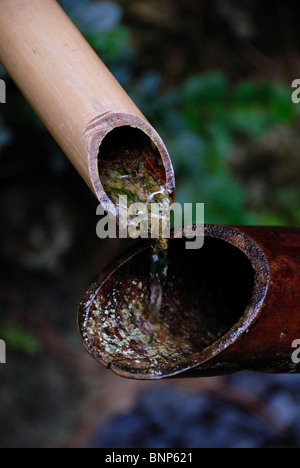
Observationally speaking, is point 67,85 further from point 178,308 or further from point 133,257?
point 178,308

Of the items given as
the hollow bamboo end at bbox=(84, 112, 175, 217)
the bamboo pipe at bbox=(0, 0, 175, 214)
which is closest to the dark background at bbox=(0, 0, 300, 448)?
the bamboo pipe at bbox=(0, 0, 175, 214)

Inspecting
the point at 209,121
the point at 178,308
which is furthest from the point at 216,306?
the point at 209,121

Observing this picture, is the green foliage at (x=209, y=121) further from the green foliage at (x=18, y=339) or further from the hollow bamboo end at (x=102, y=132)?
the green foliage at (x=18, y=339)

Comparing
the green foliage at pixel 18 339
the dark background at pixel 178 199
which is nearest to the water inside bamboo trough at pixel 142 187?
the dark background at pixel 178 199

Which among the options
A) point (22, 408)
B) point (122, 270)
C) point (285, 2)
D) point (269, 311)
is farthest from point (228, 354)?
point (285, 2)

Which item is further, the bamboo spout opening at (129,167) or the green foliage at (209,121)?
the green foliage at (209,121)

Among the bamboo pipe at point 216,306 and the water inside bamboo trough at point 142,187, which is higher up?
the water inside bamboo trough at point 142,187

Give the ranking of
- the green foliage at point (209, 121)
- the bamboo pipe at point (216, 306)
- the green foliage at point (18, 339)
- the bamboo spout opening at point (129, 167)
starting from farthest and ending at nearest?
the green foliage at point (18, 339) → the green foliage at point (209, 121) → the bamboo spout opening at point (129, 167) → the bamboo pipe at point (216, 306)
